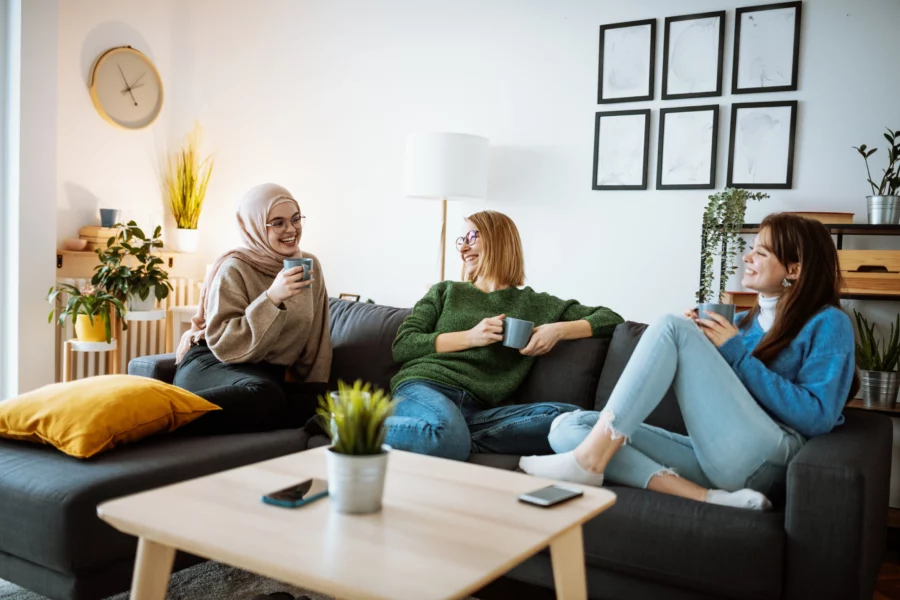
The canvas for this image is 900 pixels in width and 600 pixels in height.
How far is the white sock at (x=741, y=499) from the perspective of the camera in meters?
1.74

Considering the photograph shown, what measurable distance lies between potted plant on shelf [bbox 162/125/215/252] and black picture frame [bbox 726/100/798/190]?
2866 mm

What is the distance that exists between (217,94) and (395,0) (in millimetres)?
1234

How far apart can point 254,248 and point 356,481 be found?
165 centimetres

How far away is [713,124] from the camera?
10.5 ft

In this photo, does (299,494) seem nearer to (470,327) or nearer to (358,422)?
(358,422)

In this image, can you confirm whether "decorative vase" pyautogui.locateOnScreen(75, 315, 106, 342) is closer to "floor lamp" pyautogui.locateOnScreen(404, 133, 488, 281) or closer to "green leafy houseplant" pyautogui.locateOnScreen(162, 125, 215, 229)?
"green leafy houseplant" pyautogui.locateOnScreen(162, 125, 215, 229)

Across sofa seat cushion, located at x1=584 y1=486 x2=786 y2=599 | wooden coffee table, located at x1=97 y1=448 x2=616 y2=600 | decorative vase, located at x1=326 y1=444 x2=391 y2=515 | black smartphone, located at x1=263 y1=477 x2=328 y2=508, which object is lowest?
sofa seat cushion, located at x1=584 y1=486 x2=786 y2=599

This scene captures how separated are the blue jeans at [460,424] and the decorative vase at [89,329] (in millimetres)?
1801

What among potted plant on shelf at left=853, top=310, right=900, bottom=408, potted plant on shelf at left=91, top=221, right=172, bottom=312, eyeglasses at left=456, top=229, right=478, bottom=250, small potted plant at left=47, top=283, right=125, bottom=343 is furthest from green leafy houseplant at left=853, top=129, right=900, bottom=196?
small potted plant at left=47, top=283, right=125, bottom=343

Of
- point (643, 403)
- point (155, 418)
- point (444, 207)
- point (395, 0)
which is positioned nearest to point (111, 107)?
point (395, 0)

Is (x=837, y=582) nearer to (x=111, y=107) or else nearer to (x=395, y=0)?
(x=395, y=0)

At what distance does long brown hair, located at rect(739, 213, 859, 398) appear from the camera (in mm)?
1946

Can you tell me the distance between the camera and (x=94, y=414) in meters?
1.95

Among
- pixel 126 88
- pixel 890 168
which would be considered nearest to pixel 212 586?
pixel 890 168
